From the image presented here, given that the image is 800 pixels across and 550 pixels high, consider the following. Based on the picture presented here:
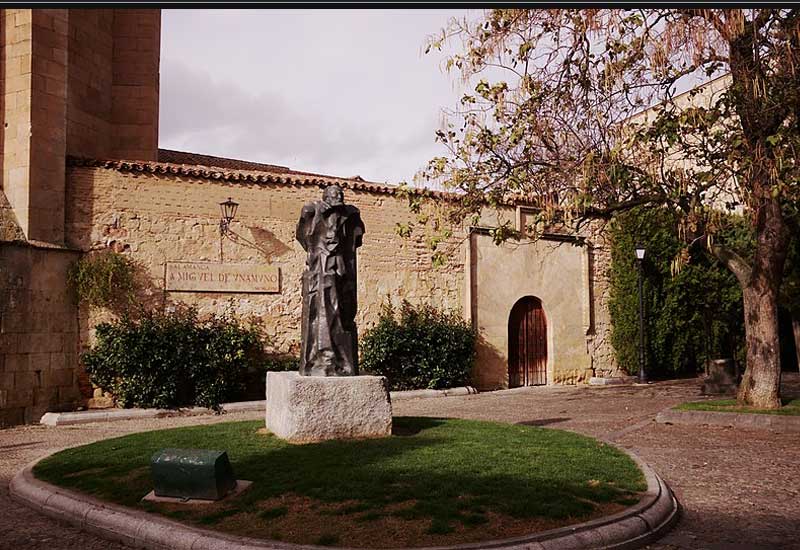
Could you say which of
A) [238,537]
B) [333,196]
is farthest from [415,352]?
[238,537]

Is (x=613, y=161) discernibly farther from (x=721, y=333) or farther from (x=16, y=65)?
(x=721, y=333)

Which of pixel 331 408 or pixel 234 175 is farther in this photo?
pixel 234 175

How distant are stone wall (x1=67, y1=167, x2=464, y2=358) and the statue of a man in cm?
399

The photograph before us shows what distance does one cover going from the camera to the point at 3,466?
7.43 m

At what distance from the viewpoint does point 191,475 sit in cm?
519

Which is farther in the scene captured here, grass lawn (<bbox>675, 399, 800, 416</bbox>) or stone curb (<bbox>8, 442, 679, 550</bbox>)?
grass lawn (<bbox>675, 399, 800, 416</bbox>)

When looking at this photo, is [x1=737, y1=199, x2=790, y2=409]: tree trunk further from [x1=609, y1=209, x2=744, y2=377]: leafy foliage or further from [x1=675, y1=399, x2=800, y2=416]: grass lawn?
[x1=609, y1=209, x2=744, y2=377]: leafy foliage

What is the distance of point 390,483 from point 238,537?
1.45 meters

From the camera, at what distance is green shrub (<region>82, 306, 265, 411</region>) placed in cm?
1171

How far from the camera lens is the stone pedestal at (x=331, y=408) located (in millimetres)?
7191

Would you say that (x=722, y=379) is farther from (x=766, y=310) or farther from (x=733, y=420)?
(x=733, y=420)

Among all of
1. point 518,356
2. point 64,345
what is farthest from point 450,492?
point 518,356

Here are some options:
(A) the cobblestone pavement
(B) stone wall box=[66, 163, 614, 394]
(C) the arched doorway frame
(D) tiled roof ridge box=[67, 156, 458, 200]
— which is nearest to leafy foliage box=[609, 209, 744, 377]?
(B) stone wall box=[66, 163, 614, 394]

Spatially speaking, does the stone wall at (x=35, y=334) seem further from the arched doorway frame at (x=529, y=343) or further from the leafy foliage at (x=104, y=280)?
the arched doorway frame at (x=529, y=343)
